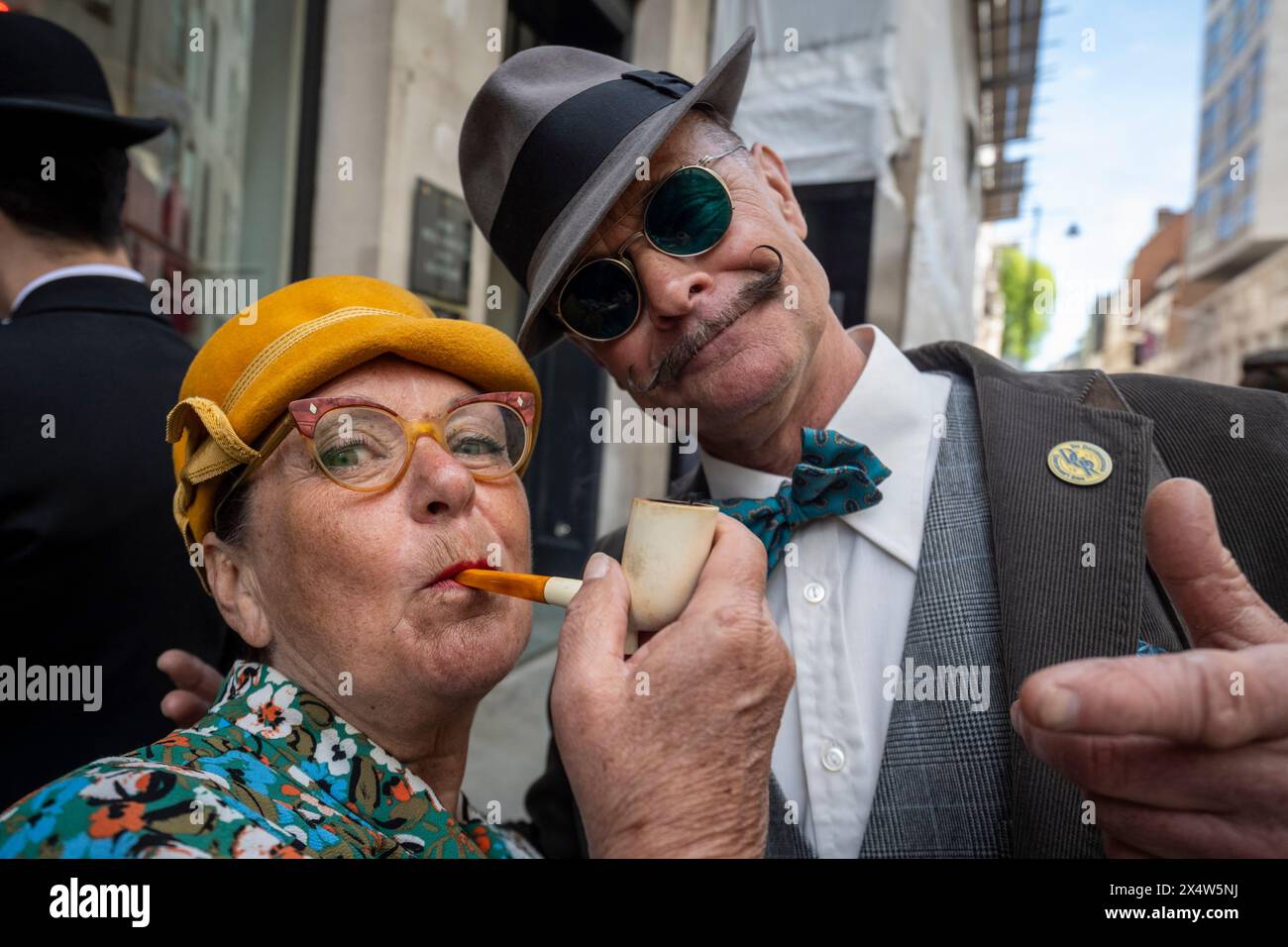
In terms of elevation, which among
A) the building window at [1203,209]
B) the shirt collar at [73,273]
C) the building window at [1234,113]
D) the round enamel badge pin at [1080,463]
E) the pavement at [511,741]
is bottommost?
the pavement at [511,741]

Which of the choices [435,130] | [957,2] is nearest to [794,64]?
[435,130]

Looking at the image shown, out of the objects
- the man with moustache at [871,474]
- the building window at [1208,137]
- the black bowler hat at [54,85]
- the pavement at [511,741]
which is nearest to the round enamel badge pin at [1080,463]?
the man with moustache at [871,474]

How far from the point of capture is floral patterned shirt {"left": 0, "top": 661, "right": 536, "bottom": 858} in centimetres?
103

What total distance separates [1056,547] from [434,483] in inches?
46.9

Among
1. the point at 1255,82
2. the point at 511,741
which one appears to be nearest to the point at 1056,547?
the point at 511,741

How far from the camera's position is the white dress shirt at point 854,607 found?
63.2 inches

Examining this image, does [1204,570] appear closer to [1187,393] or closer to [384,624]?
[1187,393]

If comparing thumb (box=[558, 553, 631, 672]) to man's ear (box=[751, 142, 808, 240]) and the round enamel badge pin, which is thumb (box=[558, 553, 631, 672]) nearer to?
the round enamel badge pin

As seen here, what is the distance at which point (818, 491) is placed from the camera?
1.76m

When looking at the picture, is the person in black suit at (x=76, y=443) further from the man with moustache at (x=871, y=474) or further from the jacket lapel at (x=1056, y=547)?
the jacket lapel at (x=1056, y=547)

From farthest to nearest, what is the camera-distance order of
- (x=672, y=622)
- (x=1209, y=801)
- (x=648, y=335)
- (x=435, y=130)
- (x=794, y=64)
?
1. (x=794, y=64)
2. (x=435, y=130)
3. (x=648, y=335)
4. (x=672, y=622)
5. (x=1209, y=801)
